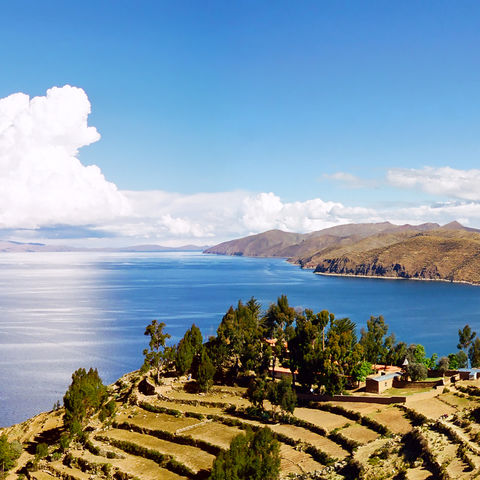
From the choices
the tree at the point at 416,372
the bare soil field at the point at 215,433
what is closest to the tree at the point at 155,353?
the bare soil field at the point at 215,433

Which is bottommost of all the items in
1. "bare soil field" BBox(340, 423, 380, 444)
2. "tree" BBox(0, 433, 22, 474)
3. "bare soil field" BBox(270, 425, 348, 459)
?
"tree" BBox(0, 433, 22, 474)

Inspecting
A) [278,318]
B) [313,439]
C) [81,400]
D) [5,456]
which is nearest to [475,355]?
[278,318]

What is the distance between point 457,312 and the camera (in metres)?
177

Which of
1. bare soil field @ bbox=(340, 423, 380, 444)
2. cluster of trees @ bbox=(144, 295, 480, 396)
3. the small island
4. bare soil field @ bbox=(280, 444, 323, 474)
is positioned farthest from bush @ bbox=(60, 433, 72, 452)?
bare soil field @ bbox=(340, 423, 380, 444)

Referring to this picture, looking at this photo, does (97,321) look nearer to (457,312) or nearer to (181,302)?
(181,302)

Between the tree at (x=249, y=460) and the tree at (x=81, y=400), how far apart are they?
23.1 metres

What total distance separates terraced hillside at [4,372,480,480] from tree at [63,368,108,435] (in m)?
1.61

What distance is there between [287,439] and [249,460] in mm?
11769

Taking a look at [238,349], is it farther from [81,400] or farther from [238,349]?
[81,400]

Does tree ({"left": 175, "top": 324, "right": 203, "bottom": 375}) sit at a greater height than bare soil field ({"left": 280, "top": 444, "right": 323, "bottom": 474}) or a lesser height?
greater

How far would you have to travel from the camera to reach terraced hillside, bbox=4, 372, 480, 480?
1495 inches

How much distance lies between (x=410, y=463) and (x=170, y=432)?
924 inches

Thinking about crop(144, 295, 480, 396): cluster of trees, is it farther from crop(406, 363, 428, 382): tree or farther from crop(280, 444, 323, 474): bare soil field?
crop(280, 444, 323, 474): bare soil field

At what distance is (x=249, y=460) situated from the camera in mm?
34969
